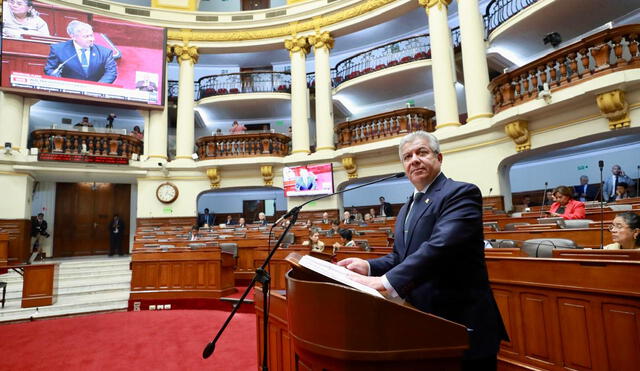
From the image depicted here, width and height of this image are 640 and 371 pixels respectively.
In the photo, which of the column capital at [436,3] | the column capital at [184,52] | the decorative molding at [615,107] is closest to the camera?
the decorative molding at [615,107]

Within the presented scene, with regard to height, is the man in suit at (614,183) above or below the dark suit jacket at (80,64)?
below

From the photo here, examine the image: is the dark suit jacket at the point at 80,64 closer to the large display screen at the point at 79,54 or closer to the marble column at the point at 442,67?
the large display screen at the point at 79,54

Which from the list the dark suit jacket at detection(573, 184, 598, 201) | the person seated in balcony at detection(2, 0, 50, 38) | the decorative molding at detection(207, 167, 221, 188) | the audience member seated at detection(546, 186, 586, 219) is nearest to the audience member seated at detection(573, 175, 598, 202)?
the dark suit jacket at detection(573, 184, 598, 201)

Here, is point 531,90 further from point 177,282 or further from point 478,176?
point 177,282

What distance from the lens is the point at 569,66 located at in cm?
610

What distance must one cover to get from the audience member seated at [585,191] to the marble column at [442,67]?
9.75ft

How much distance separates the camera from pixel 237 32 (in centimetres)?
1196

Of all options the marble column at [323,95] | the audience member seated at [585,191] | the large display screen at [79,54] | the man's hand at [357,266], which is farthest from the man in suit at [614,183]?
the large display screen at [79,54]

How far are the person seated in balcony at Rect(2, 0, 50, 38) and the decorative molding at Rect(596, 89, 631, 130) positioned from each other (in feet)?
42.4

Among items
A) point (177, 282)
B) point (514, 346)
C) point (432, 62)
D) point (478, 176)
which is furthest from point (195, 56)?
point (514, 346)

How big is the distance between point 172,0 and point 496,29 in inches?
401

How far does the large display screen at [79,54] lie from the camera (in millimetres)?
9328

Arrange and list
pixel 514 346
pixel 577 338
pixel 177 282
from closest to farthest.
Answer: pixel 577 338, pixel 514 346, pixel 177 282

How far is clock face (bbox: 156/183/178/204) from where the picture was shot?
10.7 meters
